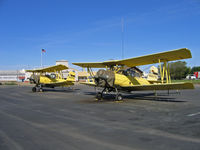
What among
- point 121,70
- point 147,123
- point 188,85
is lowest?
point 147,123

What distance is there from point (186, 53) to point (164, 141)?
8295mm

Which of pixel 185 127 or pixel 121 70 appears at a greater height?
pixel 121 70

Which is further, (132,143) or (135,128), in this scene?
(135,128)

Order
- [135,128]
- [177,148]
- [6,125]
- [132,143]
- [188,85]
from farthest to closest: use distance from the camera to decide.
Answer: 1. [188,85]
2. [6,125]
3. [135,128]
4. [132,143]
5. [177,148]

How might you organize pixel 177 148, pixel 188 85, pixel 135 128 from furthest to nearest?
1. pixel 188 85
2. pixel 135 128
3. pixel 177 148

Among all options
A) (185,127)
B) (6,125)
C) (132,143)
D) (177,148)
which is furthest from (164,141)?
(6,125)

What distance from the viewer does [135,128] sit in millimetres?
5648

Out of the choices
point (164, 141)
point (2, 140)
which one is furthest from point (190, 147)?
point (2, 140)

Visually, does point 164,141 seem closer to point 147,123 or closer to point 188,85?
point 147,123

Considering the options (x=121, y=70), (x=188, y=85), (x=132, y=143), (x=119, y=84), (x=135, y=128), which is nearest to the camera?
(x=132, y=143)

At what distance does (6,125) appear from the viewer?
240 inches

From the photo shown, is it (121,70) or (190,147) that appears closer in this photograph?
(190,147)

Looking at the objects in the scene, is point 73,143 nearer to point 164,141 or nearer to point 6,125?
point 164,141

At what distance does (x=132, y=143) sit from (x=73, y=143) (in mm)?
1440
